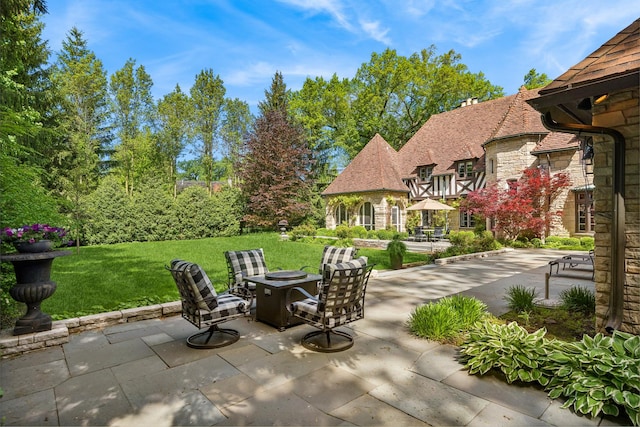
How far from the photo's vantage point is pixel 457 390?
299 centimetres

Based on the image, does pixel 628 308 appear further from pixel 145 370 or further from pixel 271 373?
pixel 145 370

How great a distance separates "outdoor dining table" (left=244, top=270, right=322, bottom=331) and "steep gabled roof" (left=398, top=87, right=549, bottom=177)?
17333mm

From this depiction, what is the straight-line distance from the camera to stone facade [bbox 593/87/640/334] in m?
3.43

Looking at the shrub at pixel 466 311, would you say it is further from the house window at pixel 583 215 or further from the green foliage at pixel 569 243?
the house window at pixel 583 215

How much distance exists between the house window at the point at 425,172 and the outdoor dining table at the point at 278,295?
18941 mm

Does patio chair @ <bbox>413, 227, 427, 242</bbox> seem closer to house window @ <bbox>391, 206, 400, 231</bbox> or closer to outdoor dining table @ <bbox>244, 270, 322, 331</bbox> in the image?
house window @ <bbox>391, 206, 400, 231</bbox>

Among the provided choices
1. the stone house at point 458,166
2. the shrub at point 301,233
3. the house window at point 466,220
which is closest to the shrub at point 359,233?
the stone house at point 458,166

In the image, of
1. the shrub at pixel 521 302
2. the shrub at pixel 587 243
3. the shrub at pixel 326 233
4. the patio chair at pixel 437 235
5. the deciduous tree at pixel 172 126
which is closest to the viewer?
the shrub at pixel 521 302

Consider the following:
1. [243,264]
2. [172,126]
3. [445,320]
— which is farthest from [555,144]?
[172,126]

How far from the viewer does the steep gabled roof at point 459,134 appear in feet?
63.2

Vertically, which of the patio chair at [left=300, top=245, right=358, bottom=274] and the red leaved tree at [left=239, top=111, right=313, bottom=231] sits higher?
the red leaved tree at [left=239, top=111, right=313, bottom=231]

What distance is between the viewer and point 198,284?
3844 mm

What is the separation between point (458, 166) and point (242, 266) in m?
19.0

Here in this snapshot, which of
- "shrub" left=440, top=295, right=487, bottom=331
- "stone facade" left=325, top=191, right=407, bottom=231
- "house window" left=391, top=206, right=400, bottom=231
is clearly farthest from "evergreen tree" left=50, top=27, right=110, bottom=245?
"shrub" left=440, top=295, right=487, bottom=331
